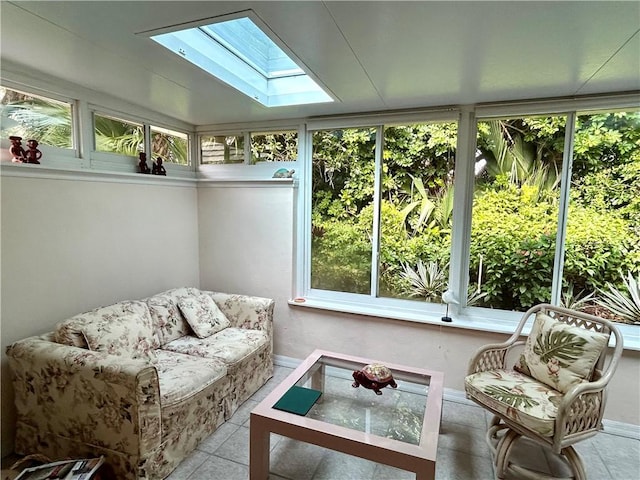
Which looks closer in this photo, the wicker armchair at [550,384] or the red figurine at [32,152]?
the wicker armchair at [550,384]

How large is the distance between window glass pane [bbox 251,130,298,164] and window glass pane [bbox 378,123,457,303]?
0.87 metres

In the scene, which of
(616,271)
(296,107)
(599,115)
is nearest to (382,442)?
(616,271)

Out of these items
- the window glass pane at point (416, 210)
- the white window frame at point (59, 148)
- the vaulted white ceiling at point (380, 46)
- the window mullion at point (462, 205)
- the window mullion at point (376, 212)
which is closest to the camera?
the vaulted white ceiling at point (380, 46)

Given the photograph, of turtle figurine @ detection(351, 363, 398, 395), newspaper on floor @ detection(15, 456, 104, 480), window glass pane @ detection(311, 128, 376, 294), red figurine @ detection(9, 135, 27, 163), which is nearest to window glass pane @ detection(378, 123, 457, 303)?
window glass pane @ detection(311, 128, 376, 294)

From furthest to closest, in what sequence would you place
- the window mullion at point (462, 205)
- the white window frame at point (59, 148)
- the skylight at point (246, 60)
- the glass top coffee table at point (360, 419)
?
the window mullion at point (462, 205) → the white window frame at point (59, 148) → the skylight at point (246, 60) → the glass top coffee table at point (360, 419)

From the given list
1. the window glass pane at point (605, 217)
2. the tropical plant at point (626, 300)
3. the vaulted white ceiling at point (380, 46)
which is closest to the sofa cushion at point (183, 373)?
the vaulted white ceiling at point (380, 46)

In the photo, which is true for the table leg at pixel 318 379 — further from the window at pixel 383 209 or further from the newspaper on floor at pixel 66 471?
the newspaper on floor at pixel 66 471

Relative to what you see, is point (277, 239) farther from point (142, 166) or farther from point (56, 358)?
point (56, 358)

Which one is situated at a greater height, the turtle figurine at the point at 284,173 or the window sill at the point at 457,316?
the turtle figurine at the point at 284,173

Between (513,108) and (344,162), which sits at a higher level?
(513,108)

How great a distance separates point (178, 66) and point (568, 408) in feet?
8.97

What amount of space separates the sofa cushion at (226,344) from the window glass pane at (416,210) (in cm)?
119

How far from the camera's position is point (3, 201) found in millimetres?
1928

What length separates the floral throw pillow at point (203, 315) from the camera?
2.71m
